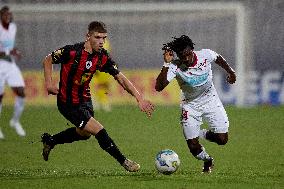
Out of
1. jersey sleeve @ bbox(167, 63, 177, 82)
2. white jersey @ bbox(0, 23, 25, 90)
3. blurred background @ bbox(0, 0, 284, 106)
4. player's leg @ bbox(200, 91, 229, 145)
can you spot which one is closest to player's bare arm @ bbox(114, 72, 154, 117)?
jersey sleeve @ bbox(167, 63, 177, 82)

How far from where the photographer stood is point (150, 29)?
27.5m

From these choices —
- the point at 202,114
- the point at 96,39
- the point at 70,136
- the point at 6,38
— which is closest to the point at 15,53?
the point at 6,38

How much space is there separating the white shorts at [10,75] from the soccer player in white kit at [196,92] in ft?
22.3

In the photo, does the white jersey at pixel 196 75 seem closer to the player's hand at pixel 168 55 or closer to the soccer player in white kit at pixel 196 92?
the soccer player in white kit at pixel 196 92

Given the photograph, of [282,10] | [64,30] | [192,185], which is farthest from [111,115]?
[192,185]

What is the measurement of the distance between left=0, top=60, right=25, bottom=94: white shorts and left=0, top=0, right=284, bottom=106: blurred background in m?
7.44

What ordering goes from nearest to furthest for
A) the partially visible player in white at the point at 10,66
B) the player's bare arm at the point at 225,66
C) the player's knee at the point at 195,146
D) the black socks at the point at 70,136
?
the player's knee at the point at 195,146
the player's bare arm at the point at 225,66
the black socks at the point at 70,136
the partially visible player in white at the point at 10,66

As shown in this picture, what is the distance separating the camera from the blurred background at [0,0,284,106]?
26.9m

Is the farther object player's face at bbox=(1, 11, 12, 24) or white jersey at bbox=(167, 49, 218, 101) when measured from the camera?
player's face at bbox=(1, 11, 12, 24)

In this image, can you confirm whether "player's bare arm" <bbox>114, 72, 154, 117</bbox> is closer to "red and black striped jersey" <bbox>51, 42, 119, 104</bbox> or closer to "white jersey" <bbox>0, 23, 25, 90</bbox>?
"red and black striped jersey" <bbox>51, 42, 119, 104</bbox>

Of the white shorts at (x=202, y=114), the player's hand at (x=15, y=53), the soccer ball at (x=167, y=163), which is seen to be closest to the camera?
the soccer ball at (x=167, y=163)

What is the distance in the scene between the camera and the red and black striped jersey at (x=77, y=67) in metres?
11.8

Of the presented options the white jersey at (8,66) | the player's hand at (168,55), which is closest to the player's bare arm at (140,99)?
the player's hand at (168,55)

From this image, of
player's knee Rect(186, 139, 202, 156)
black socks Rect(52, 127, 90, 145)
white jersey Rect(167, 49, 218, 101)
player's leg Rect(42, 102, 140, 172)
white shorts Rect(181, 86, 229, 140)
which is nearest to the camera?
player's leg Rect(42, 102, 140, 172)
